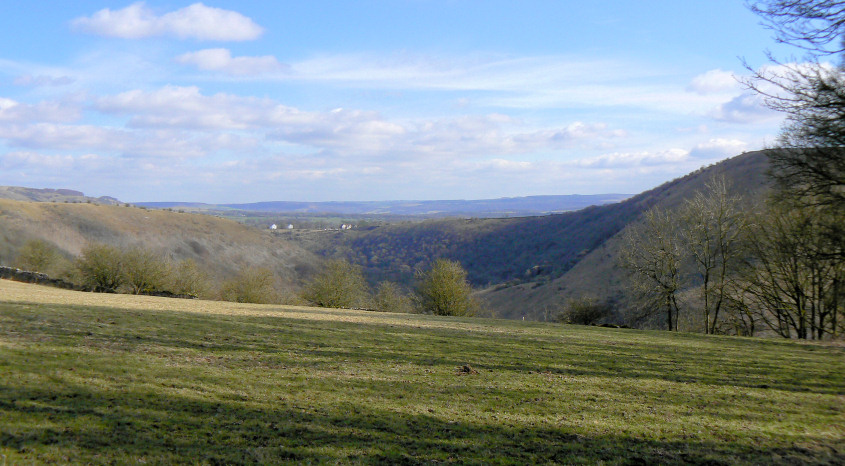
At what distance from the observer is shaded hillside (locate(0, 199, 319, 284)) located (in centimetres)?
8944

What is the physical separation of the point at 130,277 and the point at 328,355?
125ft

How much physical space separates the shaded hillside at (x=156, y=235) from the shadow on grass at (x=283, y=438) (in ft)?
281

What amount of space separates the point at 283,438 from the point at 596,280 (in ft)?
246

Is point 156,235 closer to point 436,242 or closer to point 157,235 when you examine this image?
point 157,235

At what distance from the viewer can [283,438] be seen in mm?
8031

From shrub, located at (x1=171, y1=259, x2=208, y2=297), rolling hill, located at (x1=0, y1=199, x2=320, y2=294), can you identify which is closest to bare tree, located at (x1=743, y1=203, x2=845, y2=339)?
shrub, located at (x1=171, y1=259, x2=208, y2=297)

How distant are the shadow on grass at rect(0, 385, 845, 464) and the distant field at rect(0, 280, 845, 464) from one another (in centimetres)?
4

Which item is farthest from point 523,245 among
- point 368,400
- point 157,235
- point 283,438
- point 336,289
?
point 283,438

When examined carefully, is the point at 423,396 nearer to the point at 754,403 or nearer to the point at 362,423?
the point at 362,423

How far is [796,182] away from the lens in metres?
14.8

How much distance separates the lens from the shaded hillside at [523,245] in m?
80.1

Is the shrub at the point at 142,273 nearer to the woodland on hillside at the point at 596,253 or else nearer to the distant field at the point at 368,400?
the woodland on hillside at the point at 596,253

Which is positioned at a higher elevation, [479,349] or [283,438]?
[283,438]

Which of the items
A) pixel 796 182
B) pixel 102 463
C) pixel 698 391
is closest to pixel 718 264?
pixel 796 182
